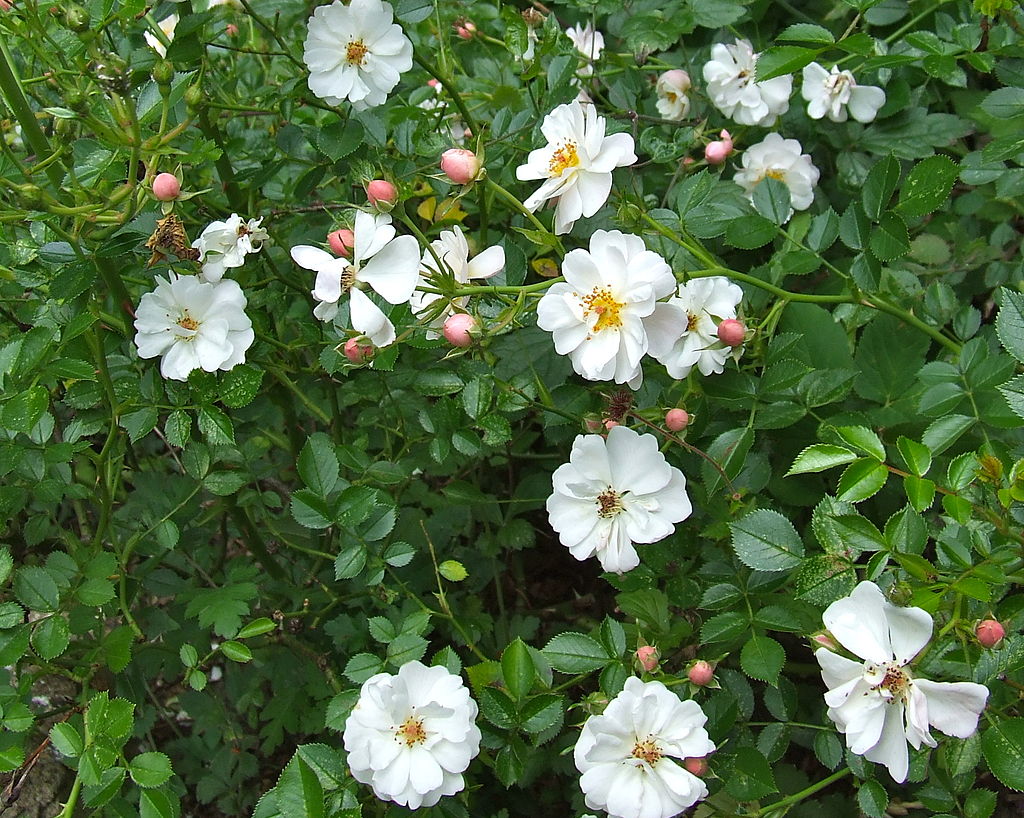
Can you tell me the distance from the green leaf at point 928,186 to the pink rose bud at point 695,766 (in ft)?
2.72

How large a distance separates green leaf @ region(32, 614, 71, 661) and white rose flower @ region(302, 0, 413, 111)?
0.86 metres

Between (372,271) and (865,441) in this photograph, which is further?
(372,271)

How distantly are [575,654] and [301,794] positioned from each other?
0.38m

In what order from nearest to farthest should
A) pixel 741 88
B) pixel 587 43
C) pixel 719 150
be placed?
1. pixel 719 150
2. pixel 741 88
3. pixel 587 43

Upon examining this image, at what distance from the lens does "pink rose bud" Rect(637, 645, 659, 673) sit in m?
1.22

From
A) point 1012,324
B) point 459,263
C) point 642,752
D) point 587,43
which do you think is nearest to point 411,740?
point 642,752

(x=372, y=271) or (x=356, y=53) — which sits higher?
(x=356, y=53)

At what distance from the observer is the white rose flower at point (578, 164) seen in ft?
4.17

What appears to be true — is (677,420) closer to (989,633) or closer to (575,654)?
(575,654)

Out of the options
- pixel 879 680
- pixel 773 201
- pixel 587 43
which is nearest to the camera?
pixel 879 680

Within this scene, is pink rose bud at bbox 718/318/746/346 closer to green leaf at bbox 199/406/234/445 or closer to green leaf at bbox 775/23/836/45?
green leaf at bbox 775/23/836/45

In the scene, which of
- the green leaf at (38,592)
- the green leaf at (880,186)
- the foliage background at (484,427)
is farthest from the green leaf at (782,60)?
the green leaf at (38,592)

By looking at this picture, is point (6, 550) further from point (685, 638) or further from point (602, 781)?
point (685, 638)

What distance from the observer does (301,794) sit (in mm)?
1154
